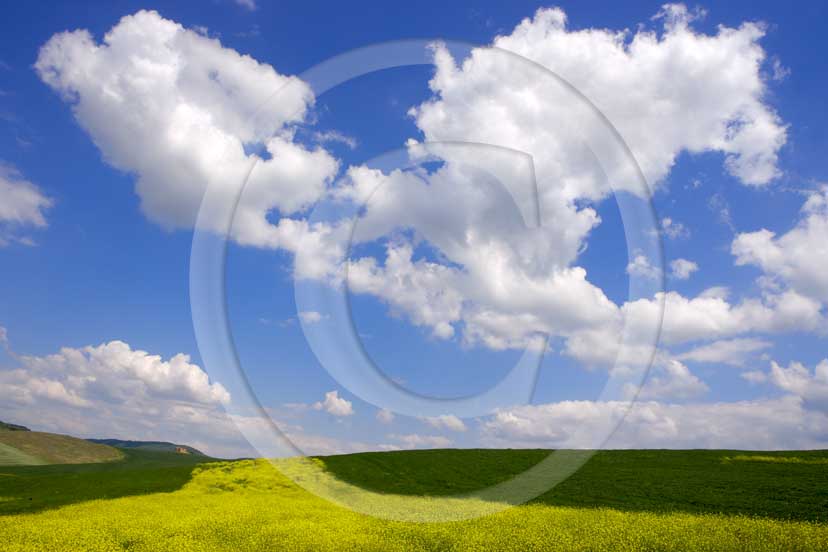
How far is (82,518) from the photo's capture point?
3938 cm

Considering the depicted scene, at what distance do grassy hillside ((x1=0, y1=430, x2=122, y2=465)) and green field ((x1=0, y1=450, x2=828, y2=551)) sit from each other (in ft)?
227

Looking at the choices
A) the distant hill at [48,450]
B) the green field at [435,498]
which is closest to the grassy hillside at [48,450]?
the distant hill at [48,450]

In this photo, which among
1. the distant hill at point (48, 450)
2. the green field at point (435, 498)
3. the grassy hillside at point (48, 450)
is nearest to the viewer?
the green field at point (435, 498)

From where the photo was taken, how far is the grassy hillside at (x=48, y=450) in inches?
4648

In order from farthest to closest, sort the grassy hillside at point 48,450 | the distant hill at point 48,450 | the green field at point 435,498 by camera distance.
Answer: the grassy hillside at point 48,450 < the distant hill at point 48,450 < the green field at point 435,498

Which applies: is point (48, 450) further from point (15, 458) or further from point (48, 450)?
point (15, 458)

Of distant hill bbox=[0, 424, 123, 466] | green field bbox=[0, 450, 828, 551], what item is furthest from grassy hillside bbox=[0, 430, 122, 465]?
green field bbox=[0, 450, 828, 551]

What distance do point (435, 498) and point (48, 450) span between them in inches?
4765

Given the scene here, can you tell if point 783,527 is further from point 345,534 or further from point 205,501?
point 205,501

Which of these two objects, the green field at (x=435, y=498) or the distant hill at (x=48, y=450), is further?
the distant hill at (x=48, y=450)

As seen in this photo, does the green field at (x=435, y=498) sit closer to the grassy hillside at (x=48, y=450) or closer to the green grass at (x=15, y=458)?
the green grass at (x=15, y=458)

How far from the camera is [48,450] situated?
127875 millimetres

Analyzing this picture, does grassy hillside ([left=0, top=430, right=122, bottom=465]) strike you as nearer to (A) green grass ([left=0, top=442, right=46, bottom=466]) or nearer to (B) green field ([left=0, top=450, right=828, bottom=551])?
(A) green grass ([left=0, top=442, right=46, bottom=466])

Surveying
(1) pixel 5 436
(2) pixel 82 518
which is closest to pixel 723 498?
(2) pixel 82 518
